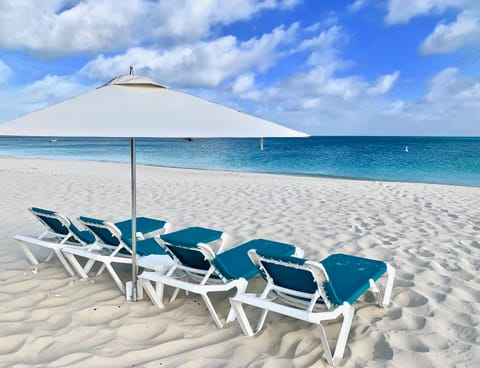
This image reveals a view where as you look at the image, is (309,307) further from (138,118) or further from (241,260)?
(138,118)

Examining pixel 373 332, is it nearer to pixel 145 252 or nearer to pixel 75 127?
pixel 145 252

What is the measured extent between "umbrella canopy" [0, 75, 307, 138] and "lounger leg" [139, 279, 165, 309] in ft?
4.30

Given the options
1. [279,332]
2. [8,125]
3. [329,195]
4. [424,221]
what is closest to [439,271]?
[279,332]

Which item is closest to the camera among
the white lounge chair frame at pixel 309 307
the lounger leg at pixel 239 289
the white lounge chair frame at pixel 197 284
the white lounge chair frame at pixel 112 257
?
the white lounge chair frame at pixel 309 307

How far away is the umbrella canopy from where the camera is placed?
256cm

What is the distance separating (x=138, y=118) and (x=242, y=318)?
156 centimetres

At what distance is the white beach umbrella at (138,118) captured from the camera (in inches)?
101

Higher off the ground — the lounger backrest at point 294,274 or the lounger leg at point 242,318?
the lounger backrest at point 294,274

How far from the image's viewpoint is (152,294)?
320cm

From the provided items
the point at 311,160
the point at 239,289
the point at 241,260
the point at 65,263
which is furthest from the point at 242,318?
the point at 311,160

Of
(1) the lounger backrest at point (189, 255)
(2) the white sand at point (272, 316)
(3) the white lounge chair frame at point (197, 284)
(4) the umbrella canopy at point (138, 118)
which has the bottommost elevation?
(2) the white sand at point (272, 316)

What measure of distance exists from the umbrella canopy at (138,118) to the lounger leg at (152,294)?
131 centimetres

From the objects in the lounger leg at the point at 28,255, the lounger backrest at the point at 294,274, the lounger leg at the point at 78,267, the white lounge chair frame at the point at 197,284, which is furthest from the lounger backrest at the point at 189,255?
the lounger leg at the point at 28,255

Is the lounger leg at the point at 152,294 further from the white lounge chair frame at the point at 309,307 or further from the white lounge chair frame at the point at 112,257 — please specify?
the white lounge chair frame at the point at 309,307
